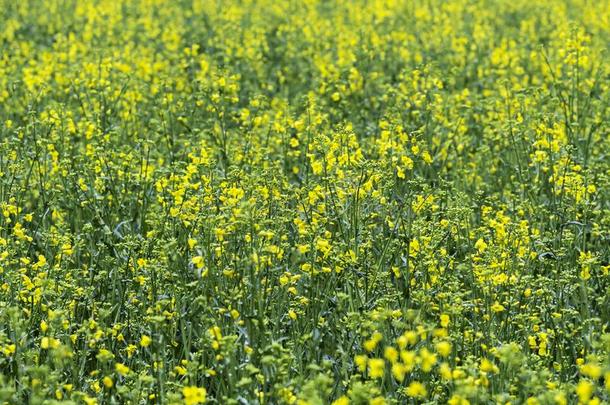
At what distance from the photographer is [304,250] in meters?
4.47

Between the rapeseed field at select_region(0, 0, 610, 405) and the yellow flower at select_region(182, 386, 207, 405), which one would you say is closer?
the yellow flower at select_region(182, 386, 207, 405)

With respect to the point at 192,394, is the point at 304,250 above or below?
above

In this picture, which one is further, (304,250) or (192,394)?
(304,250)

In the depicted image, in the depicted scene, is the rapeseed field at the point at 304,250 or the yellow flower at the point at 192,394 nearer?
the yellow flower at the point at 192,394

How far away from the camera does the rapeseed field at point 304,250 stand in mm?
3924

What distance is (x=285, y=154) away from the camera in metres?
6.70

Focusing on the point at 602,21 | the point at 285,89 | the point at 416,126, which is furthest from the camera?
the point at 602,21

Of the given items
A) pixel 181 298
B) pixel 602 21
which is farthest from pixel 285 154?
pixel 602 21

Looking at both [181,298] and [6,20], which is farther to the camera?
[6,20]

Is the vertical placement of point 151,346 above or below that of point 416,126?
below

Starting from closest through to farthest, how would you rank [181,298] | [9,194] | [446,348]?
[446,348] < [181,298] < [9,194]

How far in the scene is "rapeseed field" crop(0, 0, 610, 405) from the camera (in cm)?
392

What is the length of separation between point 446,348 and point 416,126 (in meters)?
4.30

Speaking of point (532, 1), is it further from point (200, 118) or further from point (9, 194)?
point (9, 194)
